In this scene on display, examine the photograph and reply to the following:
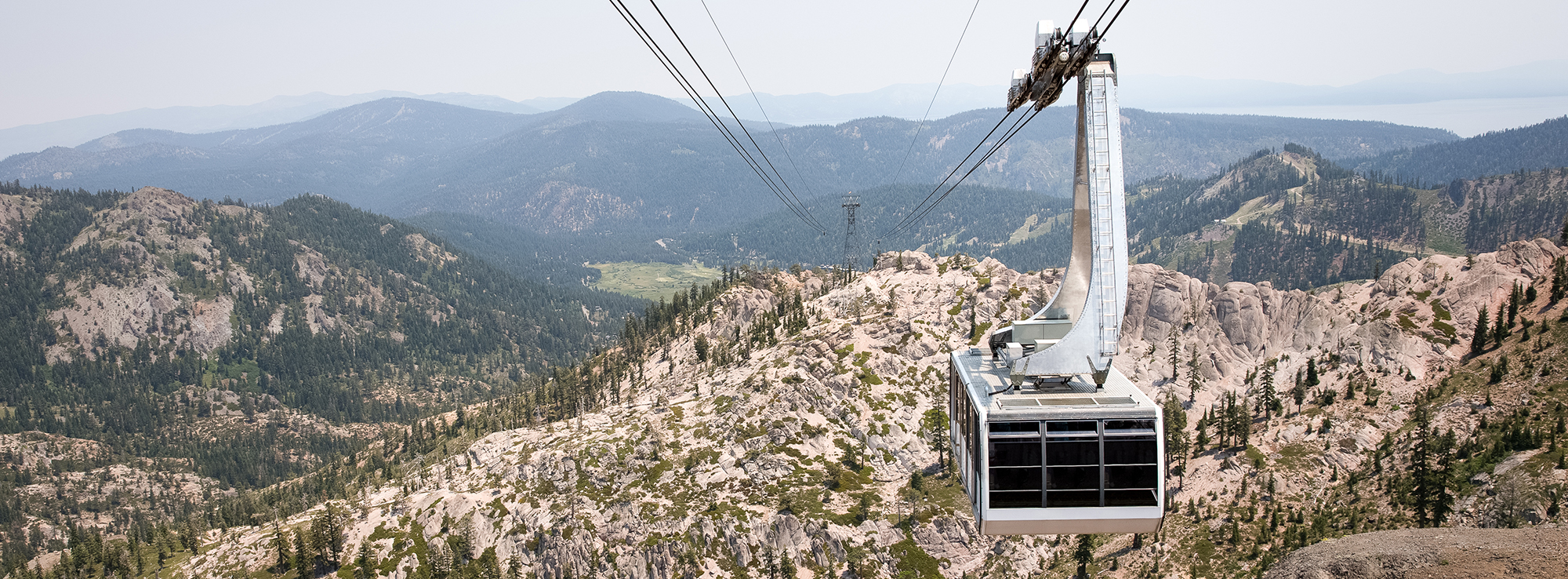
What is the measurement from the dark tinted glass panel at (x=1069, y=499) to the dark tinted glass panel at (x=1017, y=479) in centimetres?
68

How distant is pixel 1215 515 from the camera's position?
87.0m

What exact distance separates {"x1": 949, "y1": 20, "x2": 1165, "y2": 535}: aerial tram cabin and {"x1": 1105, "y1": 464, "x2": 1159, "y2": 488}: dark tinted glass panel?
1.4 inches

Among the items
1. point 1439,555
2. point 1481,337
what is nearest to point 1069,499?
point 1439,555

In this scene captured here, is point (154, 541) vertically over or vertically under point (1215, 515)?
under

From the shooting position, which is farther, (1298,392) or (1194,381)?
(1194,381)

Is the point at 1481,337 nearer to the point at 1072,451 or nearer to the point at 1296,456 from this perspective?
the point at 1296,456

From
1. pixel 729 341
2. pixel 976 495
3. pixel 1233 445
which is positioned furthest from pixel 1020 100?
pixel 729 341

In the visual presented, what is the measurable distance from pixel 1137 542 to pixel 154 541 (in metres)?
191

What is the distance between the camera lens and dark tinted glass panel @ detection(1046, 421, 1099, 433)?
2797 centimetres

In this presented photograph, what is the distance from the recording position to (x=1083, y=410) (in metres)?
27.8

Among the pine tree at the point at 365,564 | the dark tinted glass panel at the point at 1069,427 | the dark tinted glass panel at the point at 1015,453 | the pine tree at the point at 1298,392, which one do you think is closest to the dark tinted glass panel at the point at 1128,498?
the dark tinted glass panel at the point at 1069,427

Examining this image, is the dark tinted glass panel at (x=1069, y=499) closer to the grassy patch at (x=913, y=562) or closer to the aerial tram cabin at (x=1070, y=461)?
the aerial tram cabin at (x=1070, y=461)

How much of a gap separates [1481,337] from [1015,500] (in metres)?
109

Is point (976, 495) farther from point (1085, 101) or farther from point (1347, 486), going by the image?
point (1347, 486)
